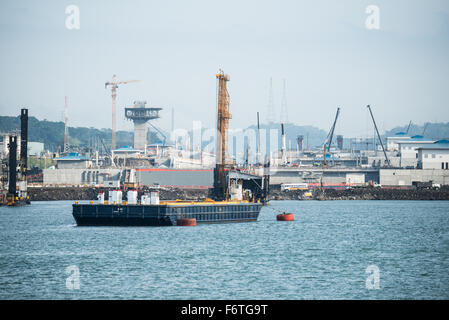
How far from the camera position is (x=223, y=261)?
167ft

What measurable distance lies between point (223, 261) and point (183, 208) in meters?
26.4

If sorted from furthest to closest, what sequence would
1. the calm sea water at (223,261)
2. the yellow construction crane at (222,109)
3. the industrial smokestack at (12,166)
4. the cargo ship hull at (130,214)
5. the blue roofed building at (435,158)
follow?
the blue roofed building at (435,158), the industrial smokestack at (12,166), the yellow construction crane at (222,109), the cargo ship hull at (130,214), the calm sea water at (223,261)

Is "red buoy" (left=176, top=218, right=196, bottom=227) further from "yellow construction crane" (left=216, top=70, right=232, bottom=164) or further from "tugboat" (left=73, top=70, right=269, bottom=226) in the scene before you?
"yellow construction crane" (left=216, top=70, right=232, bottom=164)

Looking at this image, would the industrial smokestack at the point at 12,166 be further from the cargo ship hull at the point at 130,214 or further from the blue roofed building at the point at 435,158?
the blue roofed building at the point at 435,158

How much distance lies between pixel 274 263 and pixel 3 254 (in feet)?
69.0

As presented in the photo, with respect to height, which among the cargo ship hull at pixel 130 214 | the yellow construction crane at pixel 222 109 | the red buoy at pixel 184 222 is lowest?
the red buoy at pixel 184 222

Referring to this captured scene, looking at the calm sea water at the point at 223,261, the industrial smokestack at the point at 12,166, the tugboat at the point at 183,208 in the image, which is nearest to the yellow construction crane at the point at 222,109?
the tugboat at the point at 183,208

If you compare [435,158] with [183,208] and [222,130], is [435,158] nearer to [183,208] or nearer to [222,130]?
[222,130]

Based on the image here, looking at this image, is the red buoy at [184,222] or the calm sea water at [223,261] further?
the red buoy at [184,222]

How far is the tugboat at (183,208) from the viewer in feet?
241

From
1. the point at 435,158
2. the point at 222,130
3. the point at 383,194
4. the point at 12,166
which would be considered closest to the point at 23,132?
the point at 12,166

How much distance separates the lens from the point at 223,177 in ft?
323
